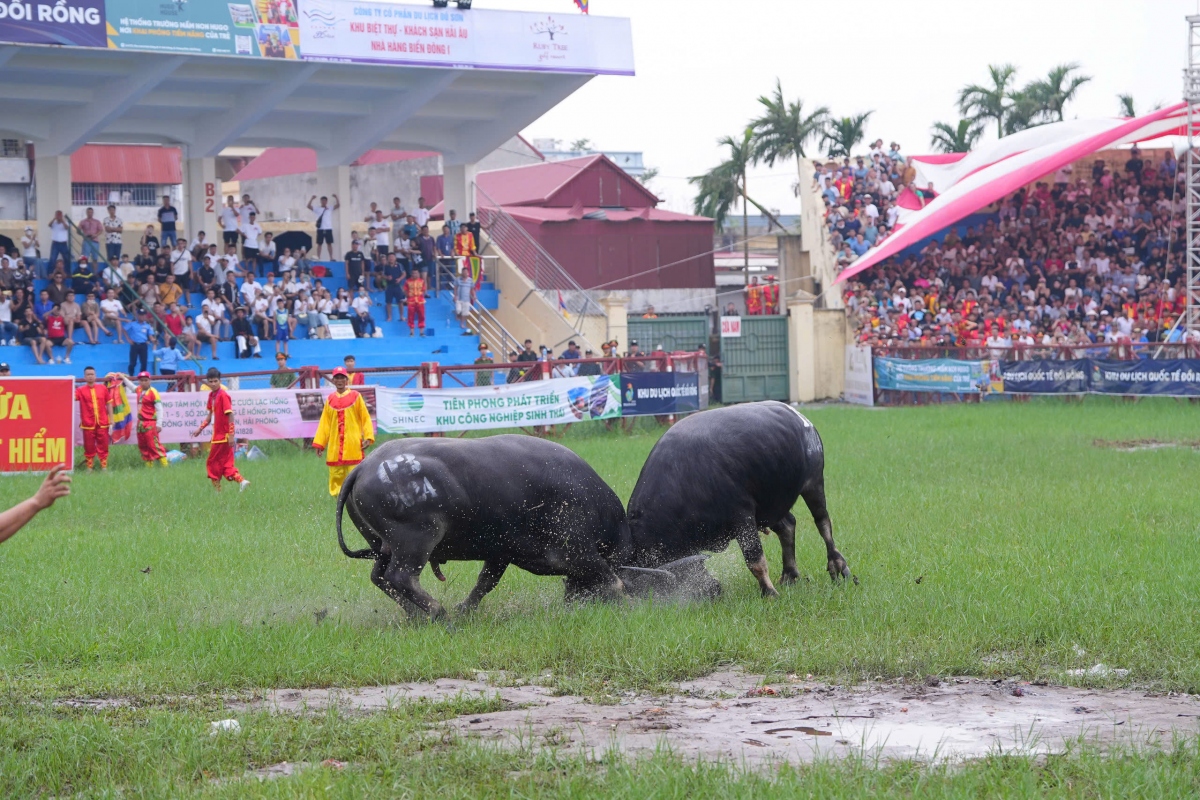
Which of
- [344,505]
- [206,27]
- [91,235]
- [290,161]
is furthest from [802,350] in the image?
[344,505]

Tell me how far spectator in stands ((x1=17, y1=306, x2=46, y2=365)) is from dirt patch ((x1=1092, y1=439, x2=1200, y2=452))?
58.8ft

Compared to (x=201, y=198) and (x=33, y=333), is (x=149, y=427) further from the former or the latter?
(x=201, y=198)

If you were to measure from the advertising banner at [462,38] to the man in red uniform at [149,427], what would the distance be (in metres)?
11.4

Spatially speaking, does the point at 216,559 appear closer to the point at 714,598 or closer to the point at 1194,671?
the point at 714,598

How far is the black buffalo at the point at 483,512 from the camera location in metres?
7.95

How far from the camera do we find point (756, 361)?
34.3m

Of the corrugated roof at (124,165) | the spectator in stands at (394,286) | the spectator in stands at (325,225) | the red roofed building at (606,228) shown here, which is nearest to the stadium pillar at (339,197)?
the spectator in stands at (325,225)

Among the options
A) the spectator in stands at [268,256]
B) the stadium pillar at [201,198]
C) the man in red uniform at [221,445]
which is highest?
the stadium pillar at [201,198]

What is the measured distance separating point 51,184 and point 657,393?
48.2 feet

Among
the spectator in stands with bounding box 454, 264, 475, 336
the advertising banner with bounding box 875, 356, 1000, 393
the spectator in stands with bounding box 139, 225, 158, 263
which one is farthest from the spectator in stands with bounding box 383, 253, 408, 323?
the advertising banner with bounding box 875, 356, 1000, 393

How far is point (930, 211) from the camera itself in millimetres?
33188

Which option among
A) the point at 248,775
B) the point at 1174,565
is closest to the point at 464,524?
→ the point at 248,775

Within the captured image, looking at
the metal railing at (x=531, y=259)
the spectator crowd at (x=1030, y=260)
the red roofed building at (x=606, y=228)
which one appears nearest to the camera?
the metal railing at (x=531, y=259)

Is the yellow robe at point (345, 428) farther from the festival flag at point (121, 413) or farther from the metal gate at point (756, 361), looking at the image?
the metal gate at point (756, 361)
